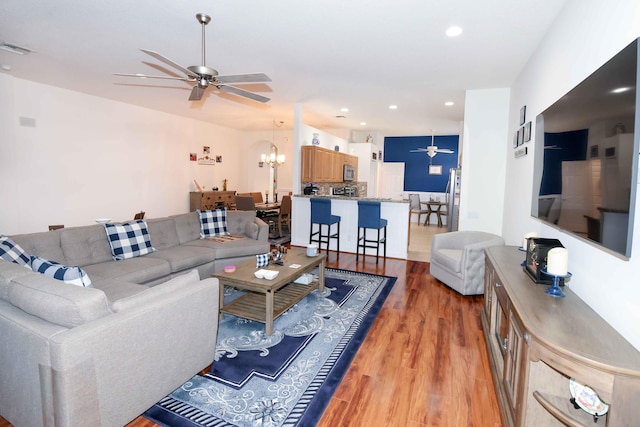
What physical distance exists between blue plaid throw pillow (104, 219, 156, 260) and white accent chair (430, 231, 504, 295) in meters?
A: 3.69

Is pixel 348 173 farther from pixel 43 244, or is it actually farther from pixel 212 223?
pixel 43 244

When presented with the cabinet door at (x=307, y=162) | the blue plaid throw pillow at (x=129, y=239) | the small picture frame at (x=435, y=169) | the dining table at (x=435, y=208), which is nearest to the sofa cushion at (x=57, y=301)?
the blue plaid throw pillow at (x=129, y=239)

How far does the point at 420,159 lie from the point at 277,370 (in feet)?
30.6

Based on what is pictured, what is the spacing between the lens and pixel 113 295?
2.62 m

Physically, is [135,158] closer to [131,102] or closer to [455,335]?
[131,102]

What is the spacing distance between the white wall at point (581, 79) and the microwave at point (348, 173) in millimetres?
5403

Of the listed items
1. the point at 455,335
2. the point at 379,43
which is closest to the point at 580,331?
the point at 455,335

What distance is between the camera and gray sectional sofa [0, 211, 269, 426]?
1528 millimetres

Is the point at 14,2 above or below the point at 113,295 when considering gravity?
above

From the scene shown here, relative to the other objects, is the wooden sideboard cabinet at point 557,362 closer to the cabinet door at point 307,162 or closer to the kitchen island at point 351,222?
the kitchen island at point 351,222

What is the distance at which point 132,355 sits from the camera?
69.4 inches

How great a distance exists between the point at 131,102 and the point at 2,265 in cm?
562

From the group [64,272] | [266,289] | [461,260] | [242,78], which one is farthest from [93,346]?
[461,260]

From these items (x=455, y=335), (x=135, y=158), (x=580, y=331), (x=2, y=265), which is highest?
(x=135, y=158)
